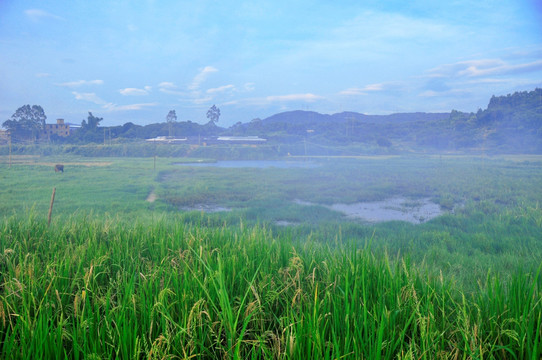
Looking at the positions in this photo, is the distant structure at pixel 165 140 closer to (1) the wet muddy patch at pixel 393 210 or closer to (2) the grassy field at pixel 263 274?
(2) the grassy field at pixel 263 274

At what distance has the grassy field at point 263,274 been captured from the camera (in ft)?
7.01

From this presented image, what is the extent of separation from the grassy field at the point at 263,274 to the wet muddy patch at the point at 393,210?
66 cm

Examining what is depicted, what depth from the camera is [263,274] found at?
10.3 ft

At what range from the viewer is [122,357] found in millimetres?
2082

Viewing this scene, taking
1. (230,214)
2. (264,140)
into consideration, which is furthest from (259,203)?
(264,140)

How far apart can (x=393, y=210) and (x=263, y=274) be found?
10.7 m

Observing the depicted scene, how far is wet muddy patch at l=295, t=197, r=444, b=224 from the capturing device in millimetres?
11289

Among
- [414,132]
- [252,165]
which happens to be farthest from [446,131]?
[252,165]

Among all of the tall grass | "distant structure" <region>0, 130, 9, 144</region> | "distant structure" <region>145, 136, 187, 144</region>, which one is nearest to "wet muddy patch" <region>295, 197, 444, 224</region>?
the tall grass

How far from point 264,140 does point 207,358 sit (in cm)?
4422

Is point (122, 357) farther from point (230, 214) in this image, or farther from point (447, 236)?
point (230, 214)

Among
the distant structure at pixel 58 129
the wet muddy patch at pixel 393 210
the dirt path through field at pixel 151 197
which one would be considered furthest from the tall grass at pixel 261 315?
the distant structure at pixel 58 129

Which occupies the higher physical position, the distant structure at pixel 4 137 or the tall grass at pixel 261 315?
the distant structure at pixel 4 137

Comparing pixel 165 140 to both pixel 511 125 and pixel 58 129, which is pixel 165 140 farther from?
pixel 511 125
